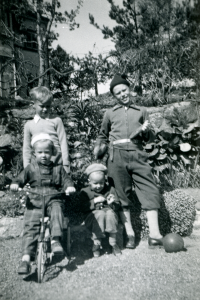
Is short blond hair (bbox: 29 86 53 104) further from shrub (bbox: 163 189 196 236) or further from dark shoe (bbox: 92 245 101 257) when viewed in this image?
shrub (bbox: 163 189 196 236)

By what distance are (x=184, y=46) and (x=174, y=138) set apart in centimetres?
489

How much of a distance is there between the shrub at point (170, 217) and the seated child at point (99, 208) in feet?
1.45

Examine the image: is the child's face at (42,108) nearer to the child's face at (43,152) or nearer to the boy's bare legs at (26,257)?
the child's face at (43,152)

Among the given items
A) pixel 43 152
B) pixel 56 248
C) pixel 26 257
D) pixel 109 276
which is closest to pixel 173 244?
pixel 109 276

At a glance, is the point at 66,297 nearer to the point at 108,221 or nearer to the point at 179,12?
the point at 108,221

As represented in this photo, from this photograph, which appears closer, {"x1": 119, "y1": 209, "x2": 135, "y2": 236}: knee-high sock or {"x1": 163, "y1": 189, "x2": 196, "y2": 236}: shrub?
{"x1": 119, "y1": 209, "x2": 135, "y2": 236}: knee-high sock

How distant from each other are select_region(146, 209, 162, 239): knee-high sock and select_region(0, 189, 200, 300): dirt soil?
0.18 m

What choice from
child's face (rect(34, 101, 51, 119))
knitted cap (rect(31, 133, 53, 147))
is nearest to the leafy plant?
child's face (rect(34, 101, 51, 119))

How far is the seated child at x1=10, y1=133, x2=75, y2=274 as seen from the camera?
297 centimetres

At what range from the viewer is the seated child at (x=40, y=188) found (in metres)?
2.97

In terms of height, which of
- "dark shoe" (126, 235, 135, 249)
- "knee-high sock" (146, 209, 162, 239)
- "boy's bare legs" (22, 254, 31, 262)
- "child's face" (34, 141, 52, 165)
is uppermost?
"child's face" (34, 141, 52, 165)

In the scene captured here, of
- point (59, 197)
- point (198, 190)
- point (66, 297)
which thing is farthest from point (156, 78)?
point (66, 297)

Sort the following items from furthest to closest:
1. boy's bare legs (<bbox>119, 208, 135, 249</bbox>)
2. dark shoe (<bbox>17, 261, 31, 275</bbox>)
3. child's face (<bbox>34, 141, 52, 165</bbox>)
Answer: boy's bare legs (<bbox>119, 208, 135, 249</bbox>) → child's face (<bbox>34, 141, 52, 165</bbox>) → dark shoe (<bbox>17, 261, 31, 275</bbox>)

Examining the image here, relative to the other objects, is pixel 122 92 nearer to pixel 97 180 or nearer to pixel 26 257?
pixel 97 180
